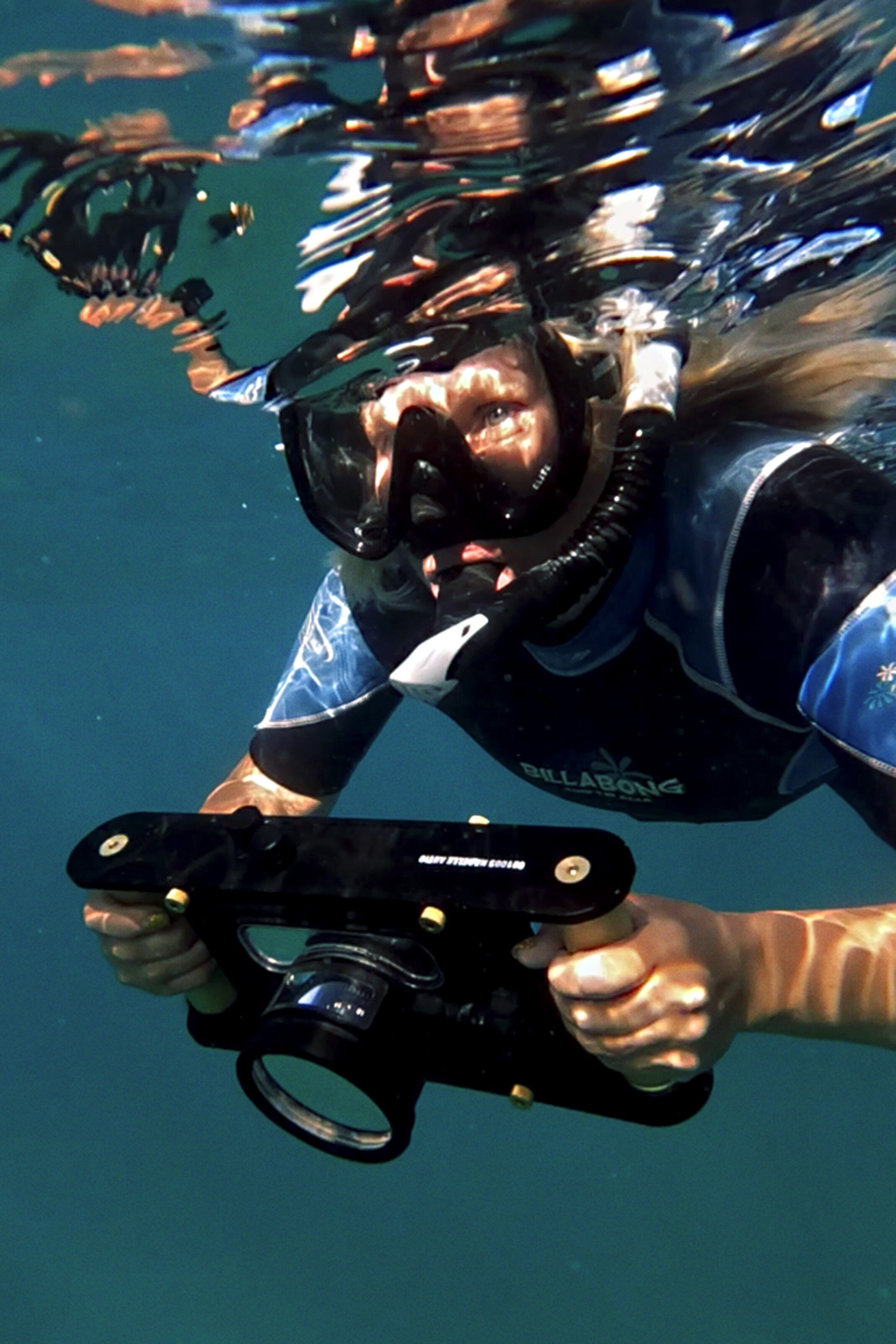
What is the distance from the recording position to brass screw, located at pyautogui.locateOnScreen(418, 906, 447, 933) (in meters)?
2.27

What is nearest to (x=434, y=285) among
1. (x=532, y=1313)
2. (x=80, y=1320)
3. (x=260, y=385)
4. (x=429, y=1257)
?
(x=260, y=385)

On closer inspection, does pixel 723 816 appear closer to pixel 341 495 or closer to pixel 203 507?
pixel 341 495

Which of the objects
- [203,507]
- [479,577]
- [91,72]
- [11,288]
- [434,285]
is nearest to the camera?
[479,577]

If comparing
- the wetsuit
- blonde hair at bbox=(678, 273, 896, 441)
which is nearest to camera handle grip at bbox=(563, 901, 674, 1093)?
the wetsuit

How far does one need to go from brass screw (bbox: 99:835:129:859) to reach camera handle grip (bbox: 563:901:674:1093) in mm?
1350

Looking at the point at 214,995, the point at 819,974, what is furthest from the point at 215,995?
the point at 819,974

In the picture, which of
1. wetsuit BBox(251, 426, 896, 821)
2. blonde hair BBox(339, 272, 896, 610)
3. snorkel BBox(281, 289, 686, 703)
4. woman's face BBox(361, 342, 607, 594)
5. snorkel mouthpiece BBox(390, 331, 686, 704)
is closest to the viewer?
wetsuit BBox(251, 426, 896, 821)

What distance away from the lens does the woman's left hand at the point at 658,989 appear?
6.64ft

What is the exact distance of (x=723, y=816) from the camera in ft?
15.6

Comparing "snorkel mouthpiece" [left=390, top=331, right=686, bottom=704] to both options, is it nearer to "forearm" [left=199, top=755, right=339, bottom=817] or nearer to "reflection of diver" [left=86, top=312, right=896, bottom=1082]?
"reflection of diver" [left=86, top=312, right=896, bottom=1082]

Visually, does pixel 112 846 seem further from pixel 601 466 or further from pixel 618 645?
pixel 601 466

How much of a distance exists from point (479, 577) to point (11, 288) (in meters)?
5.05

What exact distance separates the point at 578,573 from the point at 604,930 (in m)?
1.55

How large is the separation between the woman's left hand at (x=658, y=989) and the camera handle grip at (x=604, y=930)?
0.01 metres
